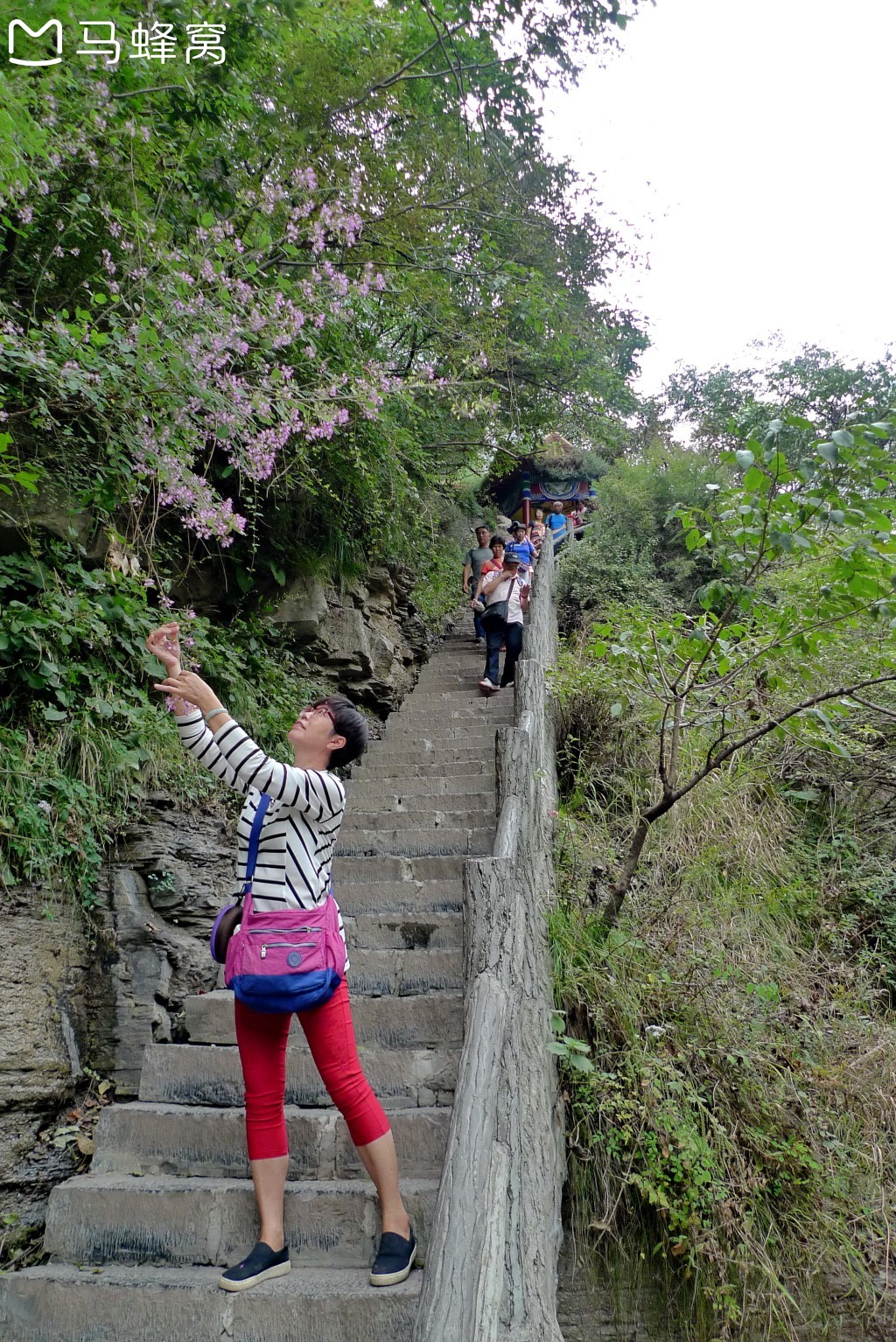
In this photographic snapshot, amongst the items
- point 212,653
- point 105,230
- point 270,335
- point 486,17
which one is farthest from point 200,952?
point 486,17

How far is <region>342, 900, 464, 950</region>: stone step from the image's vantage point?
4.05 meters

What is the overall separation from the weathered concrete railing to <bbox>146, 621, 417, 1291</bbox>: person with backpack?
0.34m

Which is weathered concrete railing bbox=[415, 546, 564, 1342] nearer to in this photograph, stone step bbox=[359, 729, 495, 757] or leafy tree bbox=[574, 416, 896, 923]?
leafy tree bbox=[574, 416, 896, 923]

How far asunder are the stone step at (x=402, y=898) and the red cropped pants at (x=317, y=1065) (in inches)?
79.0

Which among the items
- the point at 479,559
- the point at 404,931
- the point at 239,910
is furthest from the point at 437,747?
the point at 239,910

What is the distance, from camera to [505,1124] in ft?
8.42

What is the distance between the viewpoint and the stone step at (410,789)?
5762 mm

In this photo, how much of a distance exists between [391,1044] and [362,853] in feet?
5.82

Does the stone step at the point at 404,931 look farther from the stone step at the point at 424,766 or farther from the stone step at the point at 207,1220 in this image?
the stone step at the point at 424,766

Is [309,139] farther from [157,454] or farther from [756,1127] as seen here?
[756,1127]

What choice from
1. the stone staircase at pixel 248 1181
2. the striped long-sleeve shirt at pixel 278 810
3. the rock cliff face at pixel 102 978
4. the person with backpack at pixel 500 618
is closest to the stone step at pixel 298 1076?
the stone staircase at pixel 248 1181

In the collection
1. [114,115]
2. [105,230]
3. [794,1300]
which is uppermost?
[114,115]

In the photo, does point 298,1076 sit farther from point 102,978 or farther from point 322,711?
point 322,711

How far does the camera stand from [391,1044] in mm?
3438
